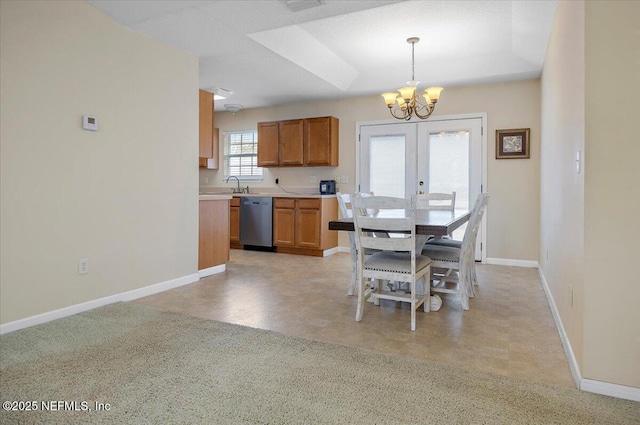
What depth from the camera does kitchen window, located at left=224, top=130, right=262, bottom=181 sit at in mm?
7082

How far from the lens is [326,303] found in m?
3.35

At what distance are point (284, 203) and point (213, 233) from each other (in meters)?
1.68

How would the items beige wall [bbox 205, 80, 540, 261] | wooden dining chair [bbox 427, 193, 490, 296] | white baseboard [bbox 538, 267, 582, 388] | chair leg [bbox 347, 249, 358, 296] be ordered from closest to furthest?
1. white baseboard [bbox 538, 267, 582, 388]
2. wooden dining chair [bbox 427, 193, 490, 296]
3. chair leg [bbox 347, 249, 358, 296]
4. beige wall [bbox 205, 80, 540, 261]

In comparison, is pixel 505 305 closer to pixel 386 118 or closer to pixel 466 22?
pixel 466 22

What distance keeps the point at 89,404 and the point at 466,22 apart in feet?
13.5

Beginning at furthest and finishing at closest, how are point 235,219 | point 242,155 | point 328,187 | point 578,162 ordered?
point 242,155 < point 235,219 < point 328,187 < point 578,162

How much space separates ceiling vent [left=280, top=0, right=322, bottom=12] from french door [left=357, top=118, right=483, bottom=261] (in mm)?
2880

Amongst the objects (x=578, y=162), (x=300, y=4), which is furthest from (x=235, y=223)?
(x=578, y=162)

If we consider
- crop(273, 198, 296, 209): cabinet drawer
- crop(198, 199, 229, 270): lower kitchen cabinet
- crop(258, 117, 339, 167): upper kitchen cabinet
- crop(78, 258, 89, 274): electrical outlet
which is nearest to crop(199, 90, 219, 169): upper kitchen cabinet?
crop(198, 199, 229, 270): lower kitchen cabinet

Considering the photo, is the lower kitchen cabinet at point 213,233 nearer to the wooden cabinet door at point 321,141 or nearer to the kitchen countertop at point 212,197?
the kitchen countertop at point 212,197

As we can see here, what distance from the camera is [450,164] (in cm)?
536

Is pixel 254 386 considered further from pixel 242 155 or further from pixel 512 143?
pixel 242 155

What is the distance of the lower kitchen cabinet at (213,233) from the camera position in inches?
172

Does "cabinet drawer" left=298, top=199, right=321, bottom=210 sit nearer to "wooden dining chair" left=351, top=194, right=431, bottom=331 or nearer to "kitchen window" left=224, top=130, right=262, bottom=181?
"kitchen window" left=224, top=130, right=262, bottom=181
